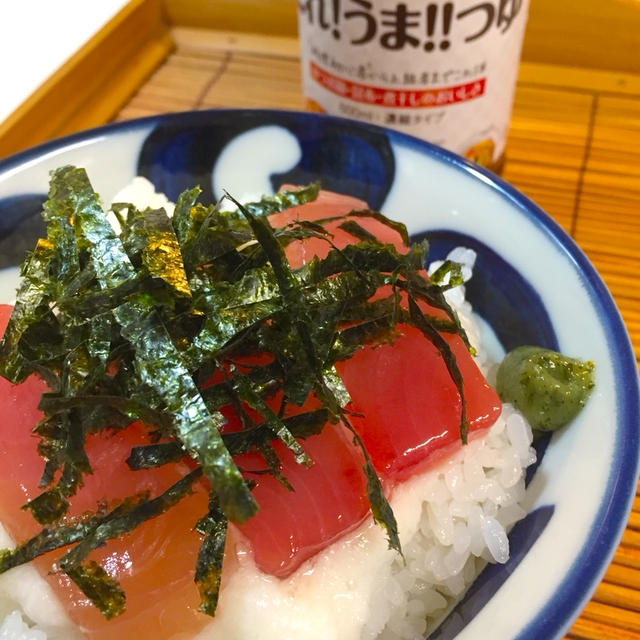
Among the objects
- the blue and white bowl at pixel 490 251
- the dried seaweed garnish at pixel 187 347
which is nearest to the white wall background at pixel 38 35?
the blue and white bowl at pixel 490 251

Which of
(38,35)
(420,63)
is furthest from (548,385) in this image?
(38,35)

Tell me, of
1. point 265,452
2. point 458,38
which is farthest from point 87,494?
point 458,38

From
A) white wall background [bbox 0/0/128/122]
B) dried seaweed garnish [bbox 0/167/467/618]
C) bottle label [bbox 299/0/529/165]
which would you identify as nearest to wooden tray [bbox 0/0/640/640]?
white wall background [bbox 0/0/128/122]

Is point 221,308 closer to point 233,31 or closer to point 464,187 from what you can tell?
point 464,187

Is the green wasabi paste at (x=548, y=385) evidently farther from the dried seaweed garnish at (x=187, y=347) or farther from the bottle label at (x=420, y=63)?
the bottle label at (x=420, y=63)

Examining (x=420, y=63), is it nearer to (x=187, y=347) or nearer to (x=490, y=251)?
(x=490, y=251)

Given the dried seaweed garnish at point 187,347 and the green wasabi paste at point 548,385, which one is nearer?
the dried seaweed garnish at point 187,347

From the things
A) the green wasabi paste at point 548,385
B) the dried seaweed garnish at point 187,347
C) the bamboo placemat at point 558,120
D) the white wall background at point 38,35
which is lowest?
the bamboo placemat at point 558,120
